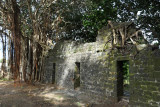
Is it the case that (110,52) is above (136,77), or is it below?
above

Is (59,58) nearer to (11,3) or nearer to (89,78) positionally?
(89,78)

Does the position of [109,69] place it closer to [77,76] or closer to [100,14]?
[77,76]

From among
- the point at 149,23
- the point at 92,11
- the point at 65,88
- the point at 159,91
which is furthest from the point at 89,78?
the point at 149,23

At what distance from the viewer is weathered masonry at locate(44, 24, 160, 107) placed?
4.62 m

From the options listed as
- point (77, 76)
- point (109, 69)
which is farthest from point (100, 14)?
point (109, 69)

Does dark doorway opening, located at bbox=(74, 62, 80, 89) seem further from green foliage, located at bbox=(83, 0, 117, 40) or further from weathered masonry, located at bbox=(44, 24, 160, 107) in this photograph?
green foliage, located at bbox=(83, 0, 117, 40)

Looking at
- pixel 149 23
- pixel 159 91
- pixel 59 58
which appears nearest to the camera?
pixel 159 91

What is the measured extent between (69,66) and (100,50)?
2545 millimetres

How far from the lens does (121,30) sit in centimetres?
566

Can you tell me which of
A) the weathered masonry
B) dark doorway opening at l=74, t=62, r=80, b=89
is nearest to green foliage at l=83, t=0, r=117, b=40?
the weathered masonry

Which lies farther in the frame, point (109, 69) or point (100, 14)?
point (100, 14)

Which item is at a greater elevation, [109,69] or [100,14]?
[100,14]

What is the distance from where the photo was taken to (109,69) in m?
5.92

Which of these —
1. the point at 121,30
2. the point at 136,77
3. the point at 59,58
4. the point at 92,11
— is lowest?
the point at 136,77
